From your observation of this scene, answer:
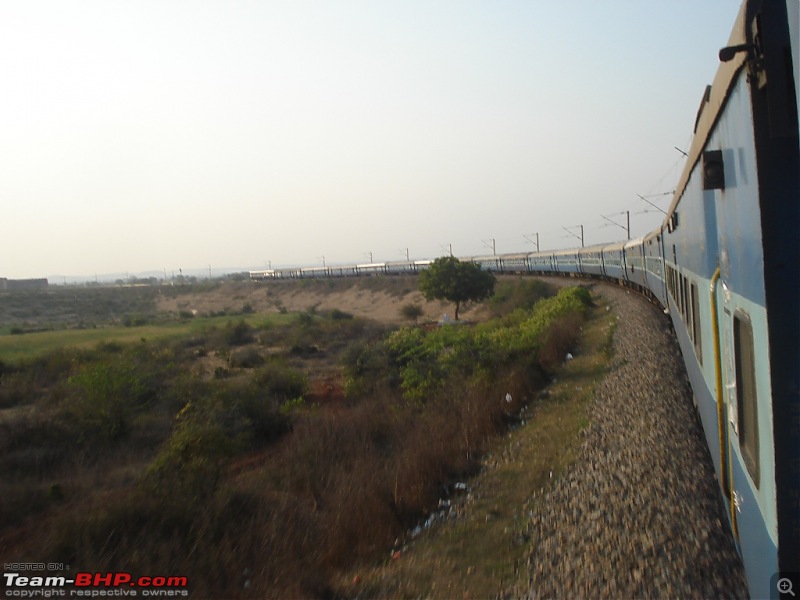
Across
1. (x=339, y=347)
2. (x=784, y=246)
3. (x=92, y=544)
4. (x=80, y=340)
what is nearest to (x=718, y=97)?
(x=784, y=246)

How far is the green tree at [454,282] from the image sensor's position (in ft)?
156

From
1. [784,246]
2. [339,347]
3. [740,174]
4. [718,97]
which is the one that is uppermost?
[718,97]

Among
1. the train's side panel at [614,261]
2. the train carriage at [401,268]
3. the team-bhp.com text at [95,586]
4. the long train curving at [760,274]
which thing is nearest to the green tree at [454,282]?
the train's side panel at [614,261]

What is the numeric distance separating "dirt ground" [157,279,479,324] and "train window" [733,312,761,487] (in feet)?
164

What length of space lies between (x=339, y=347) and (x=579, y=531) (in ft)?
103

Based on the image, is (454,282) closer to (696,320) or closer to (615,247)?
(615,247)

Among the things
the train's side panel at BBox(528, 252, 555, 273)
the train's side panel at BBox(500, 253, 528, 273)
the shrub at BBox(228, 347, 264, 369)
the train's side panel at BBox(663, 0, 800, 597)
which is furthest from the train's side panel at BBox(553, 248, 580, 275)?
the train's side panel at BBox(663, 0, 800, 597)

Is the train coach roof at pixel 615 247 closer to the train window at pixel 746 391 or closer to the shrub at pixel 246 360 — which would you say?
the shrub at pixel 246 360

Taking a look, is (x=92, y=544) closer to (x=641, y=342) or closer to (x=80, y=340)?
(x=641, y=342)

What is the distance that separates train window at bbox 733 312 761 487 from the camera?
10.4 ft

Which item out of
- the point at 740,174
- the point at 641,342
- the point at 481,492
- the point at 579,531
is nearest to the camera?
the point at 740,174

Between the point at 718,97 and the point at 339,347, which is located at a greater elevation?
the point at 718,97

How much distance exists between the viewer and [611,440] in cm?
1002

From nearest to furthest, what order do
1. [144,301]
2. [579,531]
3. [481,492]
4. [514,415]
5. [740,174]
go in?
1. [740,174]
2. [579,531]
3. [481,492]
4. [514,415]
5. [144,301]
